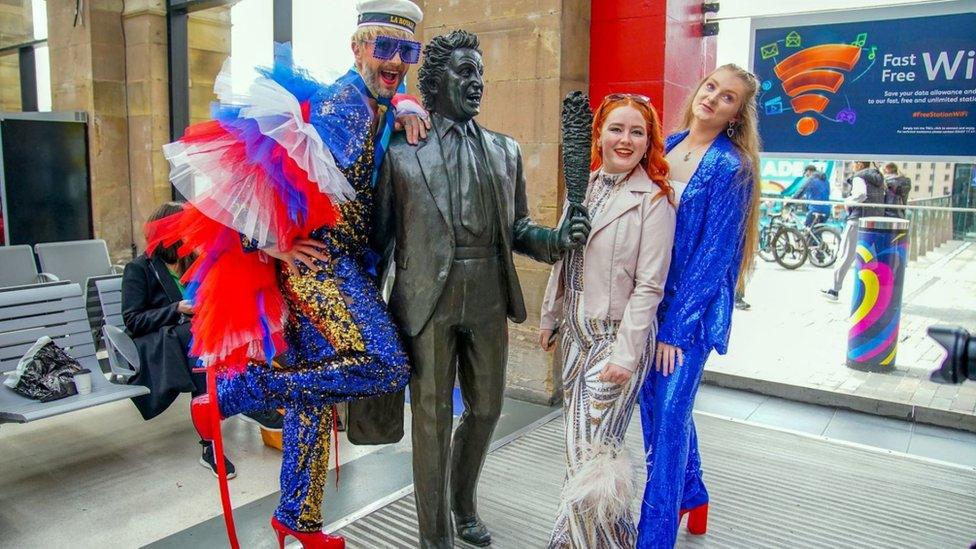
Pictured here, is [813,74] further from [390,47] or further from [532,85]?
[390,47]

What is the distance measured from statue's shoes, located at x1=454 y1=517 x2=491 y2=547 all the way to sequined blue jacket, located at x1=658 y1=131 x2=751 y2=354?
3.46 feet

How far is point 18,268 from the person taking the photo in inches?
212

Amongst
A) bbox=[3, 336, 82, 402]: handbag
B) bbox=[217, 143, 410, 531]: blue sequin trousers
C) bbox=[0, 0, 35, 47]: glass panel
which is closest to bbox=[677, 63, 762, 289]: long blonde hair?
bbox=[217, 143, 410, 531]: blue sequin trousers

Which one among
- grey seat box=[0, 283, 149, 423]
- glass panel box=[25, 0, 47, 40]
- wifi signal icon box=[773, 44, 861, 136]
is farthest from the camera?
glass panel box=[25, 0, 47, 40]

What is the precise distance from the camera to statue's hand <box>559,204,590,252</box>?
87.7 inches

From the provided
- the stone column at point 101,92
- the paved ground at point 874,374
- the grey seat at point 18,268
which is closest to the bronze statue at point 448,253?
the paved ground at point 874,374

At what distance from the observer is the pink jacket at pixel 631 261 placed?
7.32ft

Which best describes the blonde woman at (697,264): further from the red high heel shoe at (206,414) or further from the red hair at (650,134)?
the red high heel shoe at (206,414)

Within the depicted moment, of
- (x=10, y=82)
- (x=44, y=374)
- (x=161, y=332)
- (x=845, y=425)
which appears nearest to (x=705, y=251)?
(x=845, y=425)

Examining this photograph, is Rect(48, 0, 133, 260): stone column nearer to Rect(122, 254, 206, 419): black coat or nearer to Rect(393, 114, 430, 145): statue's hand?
Rect(122, 254, 206, 419): black coat

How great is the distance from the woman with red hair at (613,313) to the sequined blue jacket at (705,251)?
9 centimetres

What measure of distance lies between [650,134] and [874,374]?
3773 millimetres

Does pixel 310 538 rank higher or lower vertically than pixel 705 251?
lower

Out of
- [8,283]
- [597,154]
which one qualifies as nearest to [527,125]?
[597,154]
